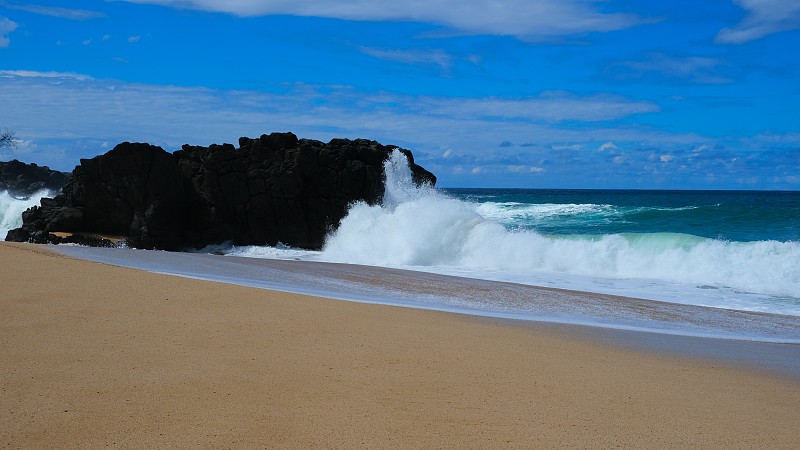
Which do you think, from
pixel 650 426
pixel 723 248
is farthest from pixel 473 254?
pixel 650 426

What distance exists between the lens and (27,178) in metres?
59.1

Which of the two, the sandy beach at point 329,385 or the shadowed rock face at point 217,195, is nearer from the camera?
the sandy beach at point 329,385

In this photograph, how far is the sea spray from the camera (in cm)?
1584

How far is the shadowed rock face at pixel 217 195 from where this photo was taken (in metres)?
25.9

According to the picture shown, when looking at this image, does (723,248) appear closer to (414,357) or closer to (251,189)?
(414,357)

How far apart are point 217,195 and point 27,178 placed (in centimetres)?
4041

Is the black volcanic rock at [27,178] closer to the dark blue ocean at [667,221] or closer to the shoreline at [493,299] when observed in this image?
the dark blue ocean at [667,221]

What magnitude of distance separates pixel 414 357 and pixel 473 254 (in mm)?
14019

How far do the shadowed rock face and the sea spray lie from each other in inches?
132

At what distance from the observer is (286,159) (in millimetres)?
27516

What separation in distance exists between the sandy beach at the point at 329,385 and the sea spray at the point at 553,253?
9.50 meters

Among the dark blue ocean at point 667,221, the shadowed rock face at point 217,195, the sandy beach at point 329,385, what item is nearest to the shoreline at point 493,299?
the sandy beach at point 329,385

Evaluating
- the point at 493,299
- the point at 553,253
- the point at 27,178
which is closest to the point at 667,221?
the point at 553,253

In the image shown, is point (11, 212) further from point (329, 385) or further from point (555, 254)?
point (329, 385)
